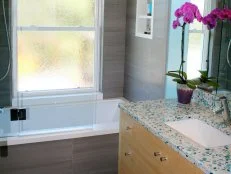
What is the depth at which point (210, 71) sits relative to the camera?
2441 millimetres

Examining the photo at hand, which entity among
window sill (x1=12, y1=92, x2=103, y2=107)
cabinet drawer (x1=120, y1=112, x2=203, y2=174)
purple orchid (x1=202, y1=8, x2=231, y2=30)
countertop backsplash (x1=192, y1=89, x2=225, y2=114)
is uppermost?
purple orchid (x1=202, y1=8, x2=231, y2=30)

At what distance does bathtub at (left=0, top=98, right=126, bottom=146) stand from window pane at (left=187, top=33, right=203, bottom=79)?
0.83 metres

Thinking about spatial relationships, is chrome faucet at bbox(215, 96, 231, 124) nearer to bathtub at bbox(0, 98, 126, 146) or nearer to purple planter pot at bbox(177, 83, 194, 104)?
purple planter pot at bbox(177, 83, 194, 104)

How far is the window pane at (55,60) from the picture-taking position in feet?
12.6

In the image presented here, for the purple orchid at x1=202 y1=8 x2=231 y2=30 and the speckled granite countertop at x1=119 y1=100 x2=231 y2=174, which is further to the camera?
the purple orchid at x1=202 y1=8 x2=231 y2=30

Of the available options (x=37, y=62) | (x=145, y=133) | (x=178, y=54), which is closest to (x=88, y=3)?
(x=37, y=62)

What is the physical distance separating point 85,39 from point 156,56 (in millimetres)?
1110

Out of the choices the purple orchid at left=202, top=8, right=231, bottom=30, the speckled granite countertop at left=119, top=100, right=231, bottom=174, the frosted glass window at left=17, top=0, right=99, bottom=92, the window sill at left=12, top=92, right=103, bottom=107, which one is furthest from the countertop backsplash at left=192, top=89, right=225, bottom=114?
the frosted glass window at left=17, top=0, right=99, bottom=92

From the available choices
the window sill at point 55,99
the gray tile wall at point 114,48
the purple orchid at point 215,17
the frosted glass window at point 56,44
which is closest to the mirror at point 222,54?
the purple orchid at point 215,17

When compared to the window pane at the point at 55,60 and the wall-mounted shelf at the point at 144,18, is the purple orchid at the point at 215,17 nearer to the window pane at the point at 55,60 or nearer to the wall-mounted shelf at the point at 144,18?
the wall-mounted shelf at the point at 144,18

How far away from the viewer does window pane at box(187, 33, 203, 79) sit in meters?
2.58

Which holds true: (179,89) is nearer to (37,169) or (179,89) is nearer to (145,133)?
(145,133)

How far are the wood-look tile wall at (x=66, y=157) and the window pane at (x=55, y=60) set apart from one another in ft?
4.44

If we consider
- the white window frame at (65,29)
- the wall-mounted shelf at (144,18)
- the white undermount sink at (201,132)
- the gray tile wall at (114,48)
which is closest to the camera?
the white undermount sink at (201,132)
